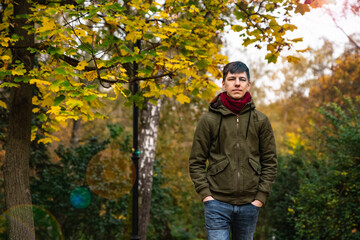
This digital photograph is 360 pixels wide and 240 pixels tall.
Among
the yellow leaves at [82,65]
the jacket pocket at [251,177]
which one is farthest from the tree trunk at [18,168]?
the jacket pocket at [251,177]

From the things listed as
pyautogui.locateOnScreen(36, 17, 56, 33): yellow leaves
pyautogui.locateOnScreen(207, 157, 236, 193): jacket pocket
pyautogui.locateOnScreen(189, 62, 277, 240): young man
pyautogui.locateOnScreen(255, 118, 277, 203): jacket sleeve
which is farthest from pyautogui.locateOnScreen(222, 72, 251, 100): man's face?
pyautogui.locateOnScreen(36, 17, 56, 33): yellow leaves

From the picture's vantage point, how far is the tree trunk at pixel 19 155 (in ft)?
17.1

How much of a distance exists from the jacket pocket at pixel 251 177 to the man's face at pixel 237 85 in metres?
0.57

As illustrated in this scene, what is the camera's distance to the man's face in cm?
313

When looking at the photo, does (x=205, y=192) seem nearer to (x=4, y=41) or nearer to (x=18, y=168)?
(x=4, y=41)

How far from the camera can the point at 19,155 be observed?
5387 millimetres

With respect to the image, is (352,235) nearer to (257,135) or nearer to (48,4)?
(257,135)

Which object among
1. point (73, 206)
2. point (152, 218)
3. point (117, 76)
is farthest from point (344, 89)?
point (117, 76)

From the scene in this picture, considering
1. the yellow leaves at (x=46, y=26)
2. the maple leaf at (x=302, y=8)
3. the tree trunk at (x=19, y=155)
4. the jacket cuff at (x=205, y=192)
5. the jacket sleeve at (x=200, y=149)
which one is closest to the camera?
the jacket cuff at (x=205, y=192)

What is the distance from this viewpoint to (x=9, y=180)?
17.4 feet

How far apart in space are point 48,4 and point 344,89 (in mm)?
18043

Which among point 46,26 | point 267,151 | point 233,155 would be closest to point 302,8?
point 267,151

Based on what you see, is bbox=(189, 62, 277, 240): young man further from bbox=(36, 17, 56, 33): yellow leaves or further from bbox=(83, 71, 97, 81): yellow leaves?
bbox=(36, 17, 56, 33): yellow leaves

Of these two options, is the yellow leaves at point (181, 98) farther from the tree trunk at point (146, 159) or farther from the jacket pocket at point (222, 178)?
the tree trunk at point (146, 159)
